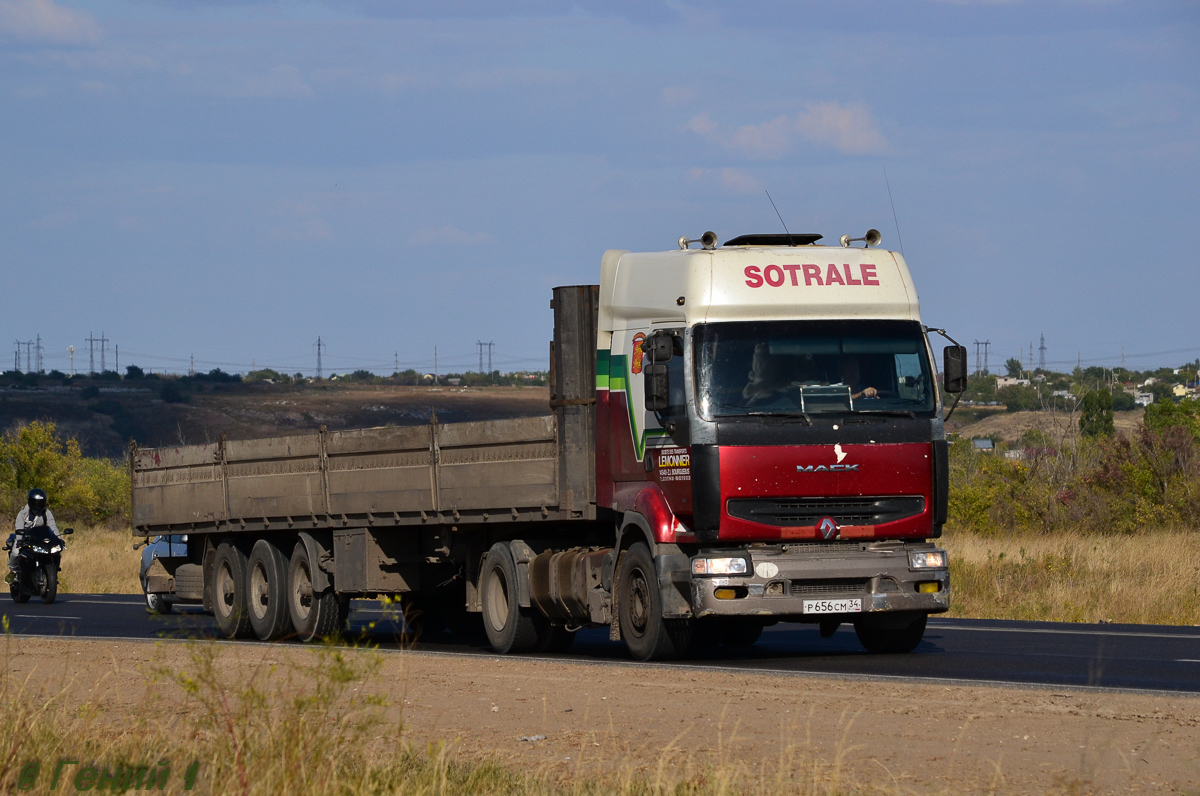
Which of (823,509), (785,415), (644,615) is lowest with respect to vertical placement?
(644,615)

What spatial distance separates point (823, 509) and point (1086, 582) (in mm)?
10653

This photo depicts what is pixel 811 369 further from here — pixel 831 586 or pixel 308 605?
pixel 308 605

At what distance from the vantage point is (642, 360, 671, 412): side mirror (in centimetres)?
1344

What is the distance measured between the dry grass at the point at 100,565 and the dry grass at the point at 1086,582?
57.7 ft

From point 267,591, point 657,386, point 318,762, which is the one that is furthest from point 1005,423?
point 318,762

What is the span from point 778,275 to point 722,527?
2354mm

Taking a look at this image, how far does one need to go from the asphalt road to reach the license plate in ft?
1.63

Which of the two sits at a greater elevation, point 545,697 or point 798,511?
point 798,511

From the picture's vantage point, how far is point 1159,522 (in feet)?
106

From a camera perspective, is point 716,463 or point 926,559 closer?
point 716,463

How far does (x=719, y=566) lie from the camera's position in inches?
521

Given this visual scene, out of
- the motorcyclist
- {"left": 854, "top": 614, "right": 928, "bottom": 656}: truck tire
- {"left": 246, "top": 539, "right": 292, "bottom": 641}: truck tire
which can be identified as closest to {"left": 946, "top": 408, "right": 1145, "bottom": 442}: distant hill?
the motorcyclist

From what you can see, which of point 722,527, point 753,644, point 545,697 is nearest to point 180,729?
point 545,697

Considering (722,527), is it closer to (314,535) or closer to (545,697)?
(545,697)
